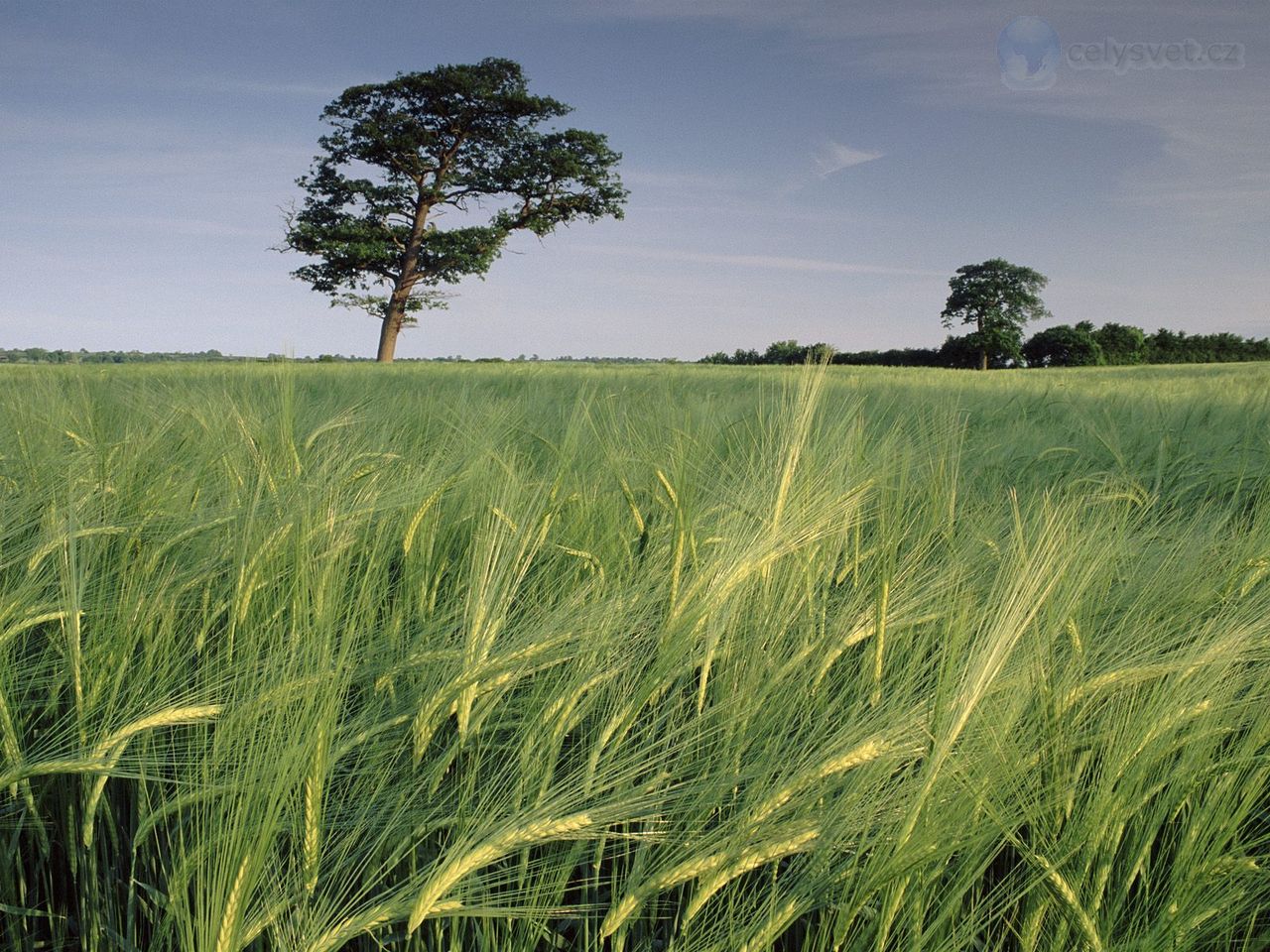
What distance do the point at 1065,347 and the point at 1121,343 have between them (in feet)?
9.33

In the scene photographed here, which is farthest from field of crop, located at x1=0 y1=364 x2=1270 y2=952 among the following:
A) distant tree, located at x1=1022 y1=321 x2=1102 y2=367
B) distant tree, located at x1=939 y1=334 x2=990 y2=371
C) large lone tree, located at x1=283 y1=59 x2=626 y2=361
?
distant tree, located at x1=939 y1=334 x2=990 y2=371

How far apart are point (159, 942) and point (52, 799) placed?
1.24ft

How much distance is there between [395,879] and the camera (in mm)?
866

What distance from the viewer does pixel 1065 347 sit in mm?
36594

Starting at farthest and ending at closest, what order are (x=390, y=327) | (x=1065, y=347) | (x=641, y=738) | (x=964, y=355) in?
(x=964, y=355) → (x=1065, y=347) → (x=390, y=327) → (x=641, y=738)

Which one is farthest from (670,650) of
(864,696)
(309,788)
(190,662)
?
(190,662)

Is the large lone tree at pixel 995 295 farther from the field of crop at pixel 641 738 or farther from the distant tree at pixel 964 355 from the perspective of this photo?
the field of crop at pixel 641 738

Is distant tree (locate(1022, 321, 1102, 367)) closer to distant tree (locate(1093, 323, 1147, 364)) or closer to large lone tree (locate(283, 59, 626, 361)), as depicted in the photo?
distant tree (locate(1093, 323, 1147, 364))

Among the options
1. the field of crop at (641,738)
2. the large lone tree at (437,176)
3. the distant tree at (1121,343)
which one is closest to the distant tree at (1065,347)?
the distant tree at (1121,343)

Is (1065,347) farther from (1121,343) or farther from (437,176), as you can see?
(437,176)

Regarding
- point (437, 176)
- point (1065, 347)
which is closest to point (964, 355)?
point (1065, 347)

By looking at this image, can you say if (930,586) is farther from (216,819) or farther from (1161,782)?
→ (216,819)

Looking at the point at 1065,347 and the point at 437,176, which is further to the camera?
the point at 1065,347

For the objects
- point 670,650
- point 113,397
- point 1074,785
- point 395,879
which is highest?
point 113,397
